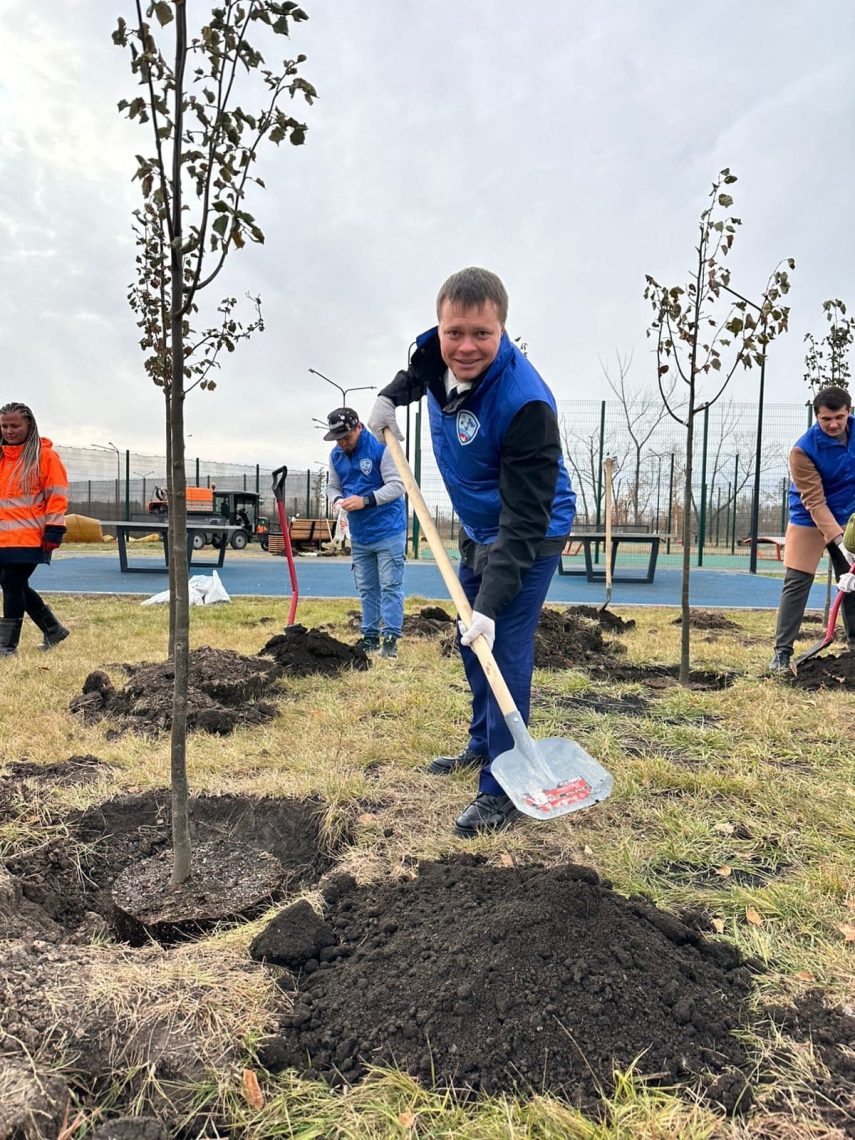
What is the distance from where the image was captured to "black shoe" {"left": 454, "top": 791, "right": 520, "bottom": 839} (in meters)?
2.43

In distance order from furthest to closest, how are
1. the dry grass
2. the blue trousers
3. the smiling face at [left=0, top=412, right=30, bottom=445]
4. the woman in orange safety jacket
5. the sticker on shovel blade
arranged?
the woman in orange safety jacket, the smiling face at [left=0, top=412, right=30, bottom=445], the blue trousers, the sticker on shovel blade, the dry grass

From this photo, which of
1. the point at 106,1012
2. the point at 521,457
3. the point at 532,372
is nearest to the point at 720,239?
the point at 532,372

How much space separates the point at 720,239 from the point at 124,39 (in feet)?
11.2

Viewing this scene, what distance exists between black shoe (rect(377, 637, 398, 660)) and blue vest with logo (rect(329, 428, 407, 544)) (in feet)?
2.44

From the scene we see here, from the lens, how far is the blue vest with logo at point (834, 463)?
15.4 feet

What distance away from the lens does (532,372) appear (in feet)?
8.14

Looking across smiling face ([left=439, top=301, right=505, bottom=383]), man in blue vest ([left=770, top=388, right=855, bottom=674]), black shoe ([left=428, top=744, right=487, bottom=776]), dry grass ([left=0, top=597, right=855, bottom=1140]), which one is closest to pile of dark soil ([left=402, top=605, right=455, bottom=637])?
dry grass ([left=0, top=597, right=855, bottom=1140])

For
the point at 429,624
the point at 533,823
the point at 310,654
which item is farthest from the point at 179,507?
the point at 429,624

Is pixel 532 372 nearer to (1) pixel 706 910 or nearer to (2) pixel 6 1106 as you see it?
(1) pixel 706 910

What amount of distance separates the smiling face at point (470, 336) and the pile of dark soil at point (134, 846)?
1590 mm

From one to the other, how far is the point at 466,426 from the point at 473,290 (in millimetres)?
437

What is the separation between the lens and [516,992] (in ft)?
4.93

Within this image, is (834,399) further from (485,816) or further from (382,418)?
(485,816)

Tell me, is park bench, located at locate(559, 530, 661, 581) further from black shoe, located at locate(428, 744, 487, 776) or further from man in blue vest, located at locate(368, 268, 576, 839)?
man in blue vest, located at locate(368, 268, 576, 839)
